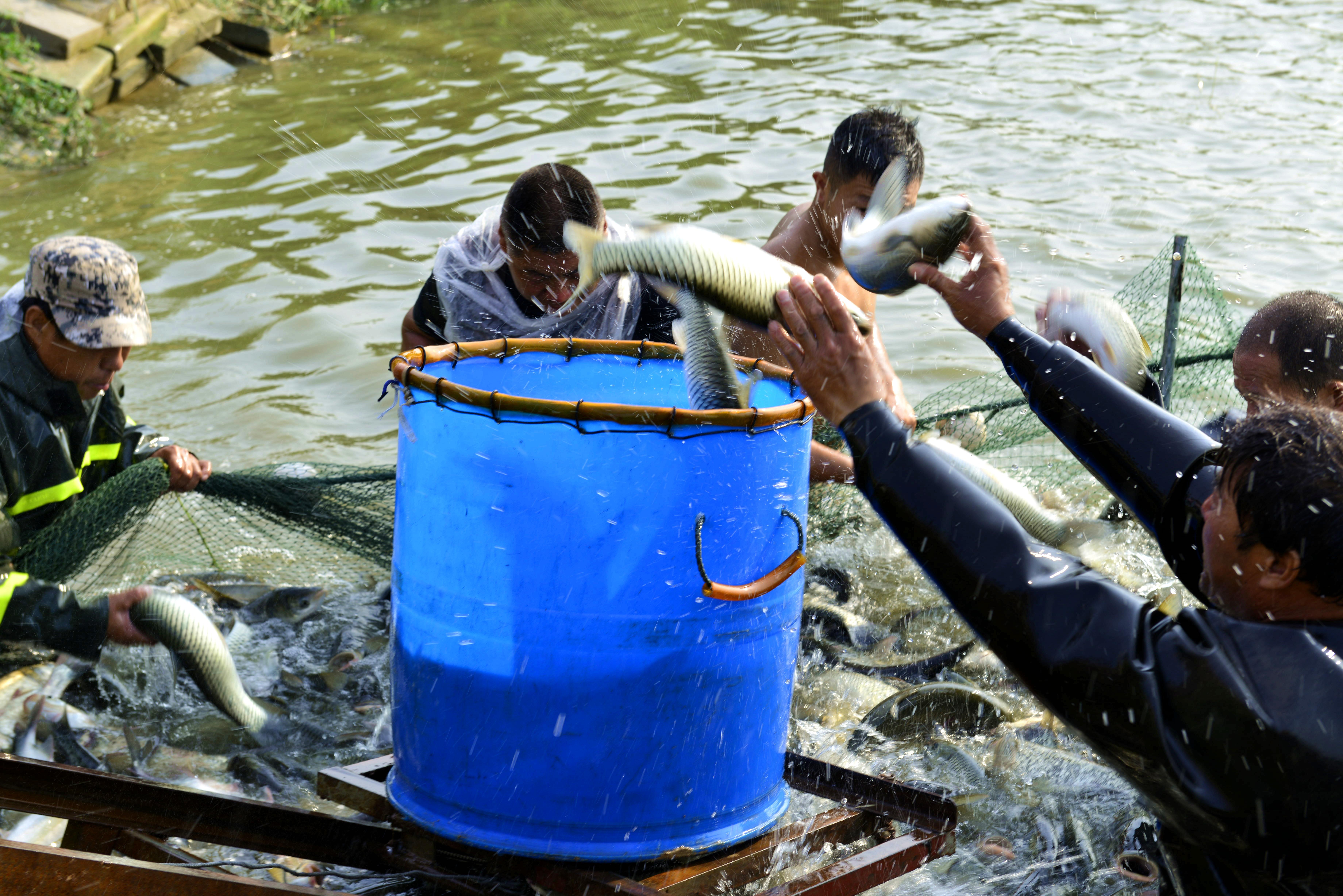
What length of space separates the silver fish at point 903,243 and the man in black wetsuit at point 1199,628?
802 mm

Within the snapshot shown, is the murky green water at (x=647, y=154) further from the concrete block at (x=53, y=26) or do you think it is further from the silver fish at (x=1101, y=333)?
the silver fish at (x=1101, y=333)

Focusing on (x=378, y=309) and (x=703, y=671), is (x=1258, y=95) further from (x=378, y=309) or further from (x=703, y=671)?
(x=703, y=671)

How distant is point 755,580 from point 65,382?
2574 mm

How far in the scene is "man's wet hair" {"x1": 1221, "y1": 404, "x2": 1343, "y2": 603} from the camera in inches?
75.8

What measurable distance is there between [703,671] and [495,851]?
0.61 m

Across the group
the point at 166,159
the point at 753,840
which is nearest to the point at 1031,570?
the point at 753,840

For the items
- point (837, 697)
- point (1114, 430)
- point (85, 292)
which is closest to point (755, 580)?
point (1114, 430)

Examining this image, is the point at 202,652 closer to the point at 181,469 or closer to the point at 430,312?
the point at 181,469

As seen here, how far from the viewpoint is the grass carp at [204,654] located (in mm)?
3639

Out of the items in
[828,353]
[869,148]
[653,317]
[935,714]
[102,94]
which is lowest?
[935,714]

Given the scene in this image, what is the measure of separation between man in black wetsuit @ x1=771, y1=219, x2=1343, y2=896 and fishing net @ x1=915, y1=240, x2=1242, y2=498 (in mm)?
2853

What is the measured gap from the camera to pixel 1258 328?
4.12 meters

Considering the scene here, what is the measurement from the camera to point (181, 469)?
404 cm

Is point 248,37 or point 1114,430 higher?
point 248,37
